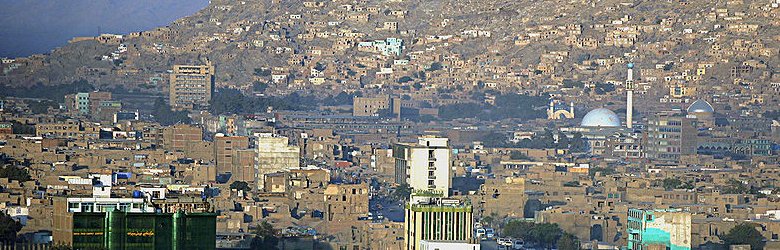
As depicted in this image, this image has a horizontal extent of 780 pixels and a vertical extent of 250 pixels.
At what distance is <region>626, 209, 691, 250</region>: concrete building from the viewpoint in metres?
39.4

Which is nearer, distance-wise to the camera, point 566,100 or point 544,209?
point 544,209

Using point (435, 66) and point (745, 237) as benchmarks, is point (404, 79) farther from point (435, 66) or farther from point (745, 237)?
point (745, 237)

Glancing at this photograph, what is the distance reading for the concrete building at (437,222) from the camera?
1326 inches

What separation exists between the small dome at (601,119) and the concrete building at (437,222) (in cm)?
Answer: 5264

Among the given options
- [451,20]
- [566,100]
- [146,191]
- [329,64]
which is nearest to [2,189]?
[146,191]

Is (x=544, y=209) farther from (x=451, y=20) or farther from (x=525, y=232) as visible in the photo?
(x=451, y=20)

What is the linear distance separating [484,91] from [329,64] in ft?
30.2

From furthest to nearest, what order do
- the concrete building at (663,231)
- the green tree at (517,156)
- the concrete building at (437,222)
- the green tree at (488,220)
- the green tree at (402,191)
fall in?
the green tree at (517,156) → the green tree at (402,191) → the green tree at (488,220) → the concrete building at (663,231) → the concrete building at (437,222)

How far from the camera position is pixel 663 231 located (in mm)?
39812

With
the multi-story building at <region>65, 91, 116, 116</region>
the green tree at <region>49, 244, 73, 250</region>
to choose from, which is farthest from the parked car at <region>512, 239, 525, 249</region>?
the multi-story building at <region>65, 91, 116, 116</region>

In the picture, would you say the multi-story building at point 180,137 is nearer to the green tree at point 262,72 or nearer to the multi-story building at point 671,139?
the multi-story building at point 671,139

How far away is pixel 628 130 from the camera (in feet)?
279

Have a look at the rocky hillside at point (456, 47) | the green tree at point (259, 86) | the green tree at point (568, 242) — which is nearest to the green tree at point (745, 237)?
the green tree at point (568, 242)

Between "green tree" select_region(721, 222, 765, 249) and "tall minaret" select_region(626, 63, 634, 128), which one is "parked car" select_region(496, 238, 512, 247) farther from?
"tall minaret" select_region(626, 63, 634, 128)
